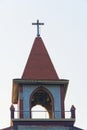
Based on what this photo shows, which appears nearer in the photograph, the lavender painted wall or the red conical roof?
the lavender painted wall

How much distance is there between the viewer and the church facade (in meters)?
56.4

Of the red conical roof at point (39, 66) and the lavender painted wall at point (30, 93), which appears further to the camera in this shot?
the red conical roof at point (39, 66)

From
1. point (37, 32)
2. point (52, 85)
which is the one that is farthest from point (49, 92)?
point (37, 32)

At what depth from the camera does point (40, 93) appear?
5969 cm

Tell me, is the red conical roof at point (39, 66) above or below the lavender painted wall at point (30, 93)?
above

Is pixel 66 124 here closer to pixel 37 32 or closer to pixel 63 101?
pixel 63 101

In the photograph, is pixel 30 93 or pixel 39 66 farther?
pixel 39 66

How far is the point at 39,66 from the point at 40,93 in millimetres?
1962

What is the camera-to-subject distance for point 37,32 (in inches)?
2422

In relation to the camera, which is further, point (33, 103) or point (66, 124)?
point (33, 103)

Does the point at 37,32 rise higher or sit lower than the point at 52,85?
higher

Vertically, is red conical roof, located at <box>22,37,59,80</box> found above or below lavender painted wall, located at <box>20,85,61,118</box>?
above

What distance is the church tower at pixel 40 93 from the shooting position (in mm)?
56406

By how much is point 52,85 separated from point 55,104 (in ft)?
4.30
